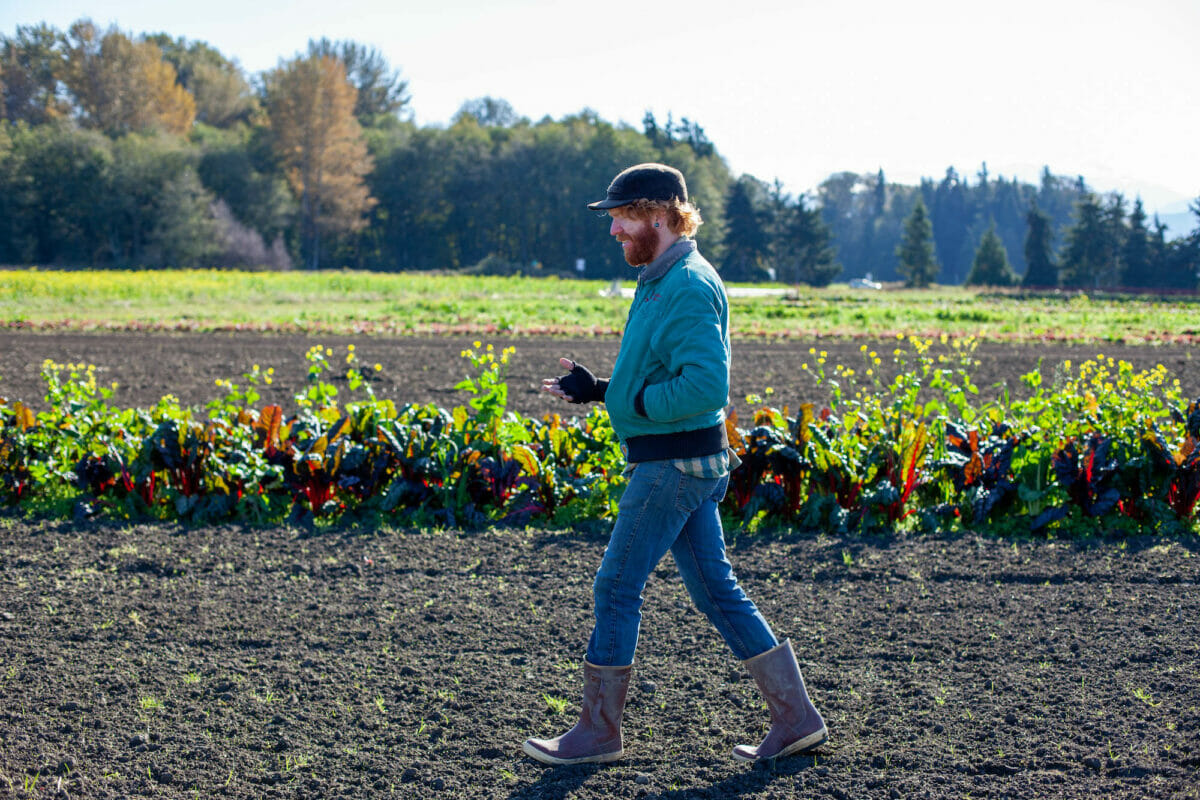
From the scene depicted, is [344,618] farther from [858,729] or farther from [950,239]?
[950,239]

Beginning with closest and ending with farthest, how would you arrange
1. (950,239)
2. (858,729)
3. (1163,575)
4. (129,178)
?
(858,729) → (1163,575) → (129,178) → (950,239)

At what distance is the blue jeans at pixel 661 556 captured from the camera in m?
3.03

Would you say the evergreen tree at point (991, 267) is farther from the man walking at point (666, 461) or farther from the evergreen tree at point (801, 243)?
the man walking at point (666, 461)

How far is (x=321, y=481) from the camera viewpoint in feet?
20.3

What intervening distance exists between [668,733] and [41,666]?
2653 millimetres

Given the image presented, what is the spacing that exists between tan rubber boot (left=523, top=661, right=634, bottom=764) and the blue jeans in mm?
70

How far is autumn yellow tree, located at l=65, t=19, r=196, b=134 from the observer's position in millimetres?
66500

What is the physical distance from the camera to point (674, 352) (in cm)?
285

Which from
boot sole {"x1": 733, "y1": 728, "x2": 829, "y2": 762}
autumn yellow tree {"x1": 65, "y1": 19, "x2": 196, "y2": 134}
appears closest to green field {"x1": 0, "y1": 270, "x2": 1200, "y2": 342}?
boot sole {"x1": 733, "y1": 728, "x2": 829, "y2": 762}

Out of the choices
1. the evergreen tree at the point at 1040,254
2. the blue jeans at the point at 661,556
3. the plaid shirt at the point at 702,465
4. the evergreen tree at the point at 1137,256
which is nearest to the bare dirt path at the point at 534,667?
the blue jeans at the point at 661,556

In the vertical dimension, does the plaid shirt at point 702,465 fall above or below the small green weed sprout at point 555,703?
above

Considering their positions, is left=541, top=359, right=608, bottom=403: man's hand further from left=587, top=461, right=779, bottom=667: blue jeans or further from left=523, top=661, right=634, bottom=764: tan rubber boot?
left=523, top=661, right=634, bottom=764: tan rubber boot

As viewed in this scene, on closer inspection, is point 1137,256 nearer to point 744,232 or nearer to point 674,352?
point 744,232

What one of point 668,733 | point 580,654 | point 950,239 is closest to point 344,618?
point 580,654
